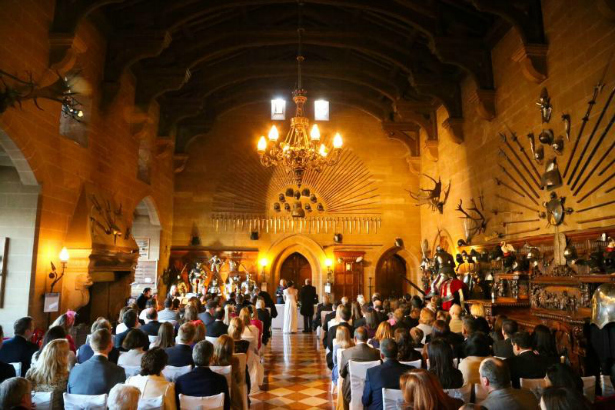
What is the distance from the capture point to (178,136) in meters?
16.0

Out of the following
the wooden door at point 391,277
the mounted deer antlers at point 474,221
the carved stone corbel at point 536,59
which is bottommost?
the wooden door at point 391,277

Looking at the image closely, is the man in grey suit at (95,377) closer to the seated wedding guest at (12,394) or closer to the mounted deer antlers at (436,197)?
the seated wedding guest at (12,394)

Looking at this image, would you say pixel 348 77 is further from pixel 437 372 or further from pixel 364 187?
pixel 437 372

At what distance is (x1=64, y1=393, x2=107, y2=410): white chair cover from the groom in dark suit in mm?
9547

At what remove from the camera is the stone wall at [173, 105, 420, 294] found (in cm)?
1623

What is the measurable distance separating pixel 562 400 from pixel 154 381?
9.07ft

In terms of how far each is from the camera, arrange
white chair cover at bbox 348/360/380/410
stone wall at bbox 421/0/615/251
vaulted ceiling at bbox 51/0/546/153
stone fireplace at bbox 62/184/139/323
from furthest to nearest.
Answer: vaulted ceiling at bbox 51/0/546/153 < stone fireplace at bbox 62/184/139/323 < stone wall at bbox 421/0/615/251 < white chair cover at bbox 348/360/380/410

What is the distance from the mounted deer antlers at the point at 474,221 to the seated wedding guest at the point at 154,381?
8.92 metres

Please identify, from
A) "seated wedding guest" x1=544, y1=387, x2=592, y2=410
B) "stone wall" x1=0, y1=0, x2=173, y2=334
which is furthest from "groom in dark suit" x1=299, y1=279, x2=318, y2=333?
"seated wedding guest" x1=544, y1=387, x2=592, y2=410

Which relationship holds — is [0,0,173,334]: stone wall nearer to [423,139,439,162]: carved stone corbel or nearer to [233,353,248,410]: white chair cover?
[233,353,248,410]: white chair cover

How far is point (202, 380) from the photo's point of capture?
3832 millimetres

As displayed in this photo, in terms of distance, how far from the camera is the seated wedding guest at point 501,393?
3094 millimetres

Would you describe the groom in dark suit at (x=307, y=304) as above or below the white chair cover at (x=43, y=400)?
above

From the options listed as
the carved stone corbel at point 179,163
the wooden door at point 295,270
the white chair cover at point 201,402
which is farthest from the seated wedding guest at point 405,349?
the carved stone corbel at point 179,163
